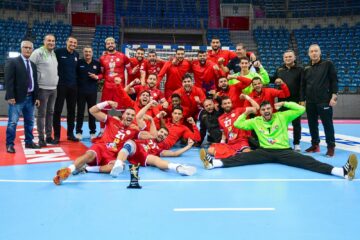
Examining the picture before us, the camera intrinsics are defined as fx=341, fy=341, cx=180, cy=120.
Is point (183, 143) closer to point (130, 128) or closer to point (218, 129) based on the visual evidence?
point (218, 129)

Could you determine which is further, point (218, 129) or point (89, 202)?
point (218, 129)

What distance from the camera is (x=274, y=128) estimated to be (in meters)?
5.35

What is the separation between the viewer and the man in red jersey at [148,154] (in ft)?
14.8

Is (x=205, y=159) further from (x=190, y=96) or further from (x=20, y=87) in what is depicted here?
(x=20, y=87)

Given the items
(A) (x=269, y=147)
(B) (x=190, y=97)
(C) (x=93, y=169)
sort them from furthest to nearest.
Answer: (B) (x=190, y=97) → (A) (x=269, y=147) → (C) (x=93, y=169)

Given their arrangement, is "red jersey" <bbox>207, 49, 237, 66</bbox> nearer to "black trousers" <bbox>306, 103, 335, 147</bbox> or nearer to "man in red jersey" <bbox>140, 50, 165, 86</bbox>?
"man in red jersey" <bbox>140, 50, 165, 86</bbox>

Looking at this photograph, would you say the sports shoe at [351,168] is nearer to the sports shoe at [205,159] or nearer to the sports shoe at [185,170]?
the sports shoe at [205,159]

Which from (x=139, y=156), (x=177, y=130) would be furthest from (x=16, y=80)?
(x=177, y=130)

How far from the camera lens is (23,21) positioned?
20.7 metres

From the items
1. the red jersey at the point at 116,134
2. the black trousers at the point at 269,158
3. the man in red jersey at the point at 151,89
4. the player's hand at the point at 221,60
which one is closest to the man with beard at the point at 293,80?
the black trousers at the point at 269,158

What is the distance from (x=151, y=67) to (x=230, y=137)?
307 centimetres

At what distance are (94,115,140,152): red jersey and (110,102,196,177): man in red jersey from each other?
0.49 ft

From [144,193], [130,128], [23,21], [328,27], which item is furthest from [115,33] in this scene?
[144,193]

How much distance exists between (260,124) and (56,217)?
344cm
